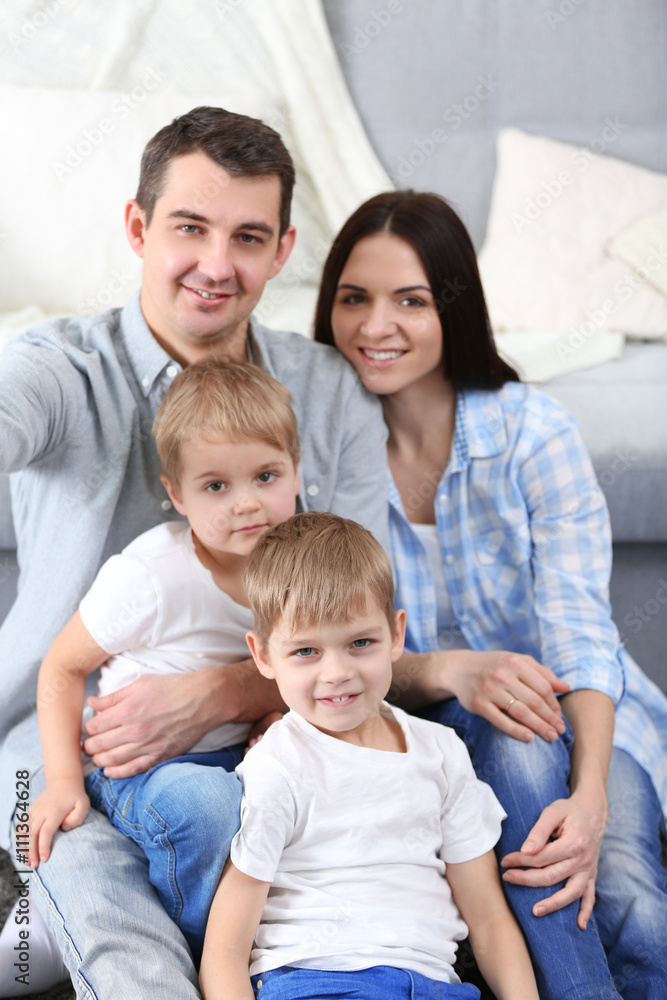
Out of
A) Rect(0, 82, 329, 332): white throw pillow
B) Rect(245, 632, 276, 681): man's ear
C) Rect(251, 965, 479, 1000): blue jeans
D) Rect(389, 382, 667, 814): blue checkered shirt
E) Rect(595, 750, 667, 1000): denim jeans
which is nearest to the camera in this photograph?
Rect(251, 965, 479, 1000): blue jeans

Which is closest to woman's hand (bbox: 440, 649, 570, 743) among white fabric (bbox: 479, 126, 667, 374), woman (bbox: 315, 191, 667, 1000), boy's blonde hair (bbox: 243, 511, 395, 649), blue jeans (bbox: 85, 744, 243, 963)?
woman (bbox: 315, 191, 667, 1000)

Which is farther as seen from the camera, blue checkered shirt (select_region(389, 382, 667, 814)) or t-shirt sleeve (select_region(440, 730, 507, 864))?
blue checkered shirt (select_region(389, 382, 667, 814))

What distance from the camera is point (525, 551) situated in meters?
1.38

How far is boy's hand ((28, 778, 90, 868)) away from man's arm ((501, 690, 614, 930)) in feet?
1.54

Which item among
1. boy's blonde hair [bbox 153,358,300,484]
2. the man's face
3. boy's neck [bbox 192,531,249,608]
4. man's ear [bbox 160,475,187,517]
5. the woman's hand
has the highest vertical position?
the man's face

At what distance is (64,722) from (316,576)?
14.3 inches

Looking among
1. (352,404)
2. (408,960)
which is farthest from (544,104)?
(408,960)

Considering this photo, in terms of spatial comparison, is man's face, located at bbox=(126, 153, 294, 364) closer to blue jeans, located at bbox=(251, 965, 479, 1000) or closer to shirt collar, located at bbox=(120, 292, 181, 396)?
shirt collar, located at bbox=(120, 292, 181, 396)

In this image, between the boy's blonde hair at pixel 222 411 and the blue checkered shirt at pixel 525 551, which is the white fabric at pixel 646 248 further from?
the boy's blonde hair at pixel 222 411

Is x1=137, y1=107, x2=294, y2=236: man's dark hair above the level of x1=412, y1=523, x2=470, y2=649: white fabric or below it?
above

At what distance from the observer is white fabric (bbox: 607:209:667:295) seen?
6.87 ft

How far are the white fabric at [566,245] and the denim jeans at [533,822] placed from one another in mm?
1038

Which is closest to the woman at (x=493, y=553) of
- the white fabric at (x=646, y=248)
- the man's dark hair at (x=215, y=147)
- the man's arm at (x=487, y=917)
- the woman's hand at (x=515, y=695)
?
the woman's hand at (x=515, y=695)

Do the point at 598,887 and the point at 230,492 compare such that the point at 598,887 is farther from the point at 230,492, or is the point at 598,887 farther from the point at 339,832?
the point at 230,492
